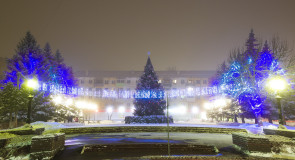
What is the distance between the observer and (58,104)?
30.2 meters

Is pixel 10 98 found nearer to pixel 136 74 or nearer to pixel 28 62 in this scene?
pixel 28 62

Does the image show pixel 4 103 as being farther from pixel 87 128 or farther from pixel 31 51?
pixel 31 51

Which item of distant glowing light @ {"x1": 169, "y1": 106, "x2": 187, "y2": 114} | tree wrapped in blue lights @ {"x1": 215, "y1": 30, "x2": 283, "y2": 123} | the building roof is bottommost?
distant glowing light @ {"x1": 169, "y1": 106, "x2": 187, "y2": 114}

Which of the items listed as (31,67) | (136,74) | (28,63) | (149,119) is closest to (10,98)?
(31,67)

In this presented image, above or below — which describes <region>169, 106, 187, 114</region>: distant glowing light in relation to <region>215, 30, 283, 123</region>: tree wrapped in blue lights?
below

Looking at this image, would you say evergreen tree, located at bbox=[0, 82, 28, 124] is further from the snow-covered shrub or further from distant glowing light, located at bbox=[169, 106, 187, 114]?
distant glowing light, located at bbox=[169, 106, 187, 114]

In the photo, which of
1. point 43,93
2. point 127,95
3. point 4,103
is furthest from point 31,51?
point 127,95

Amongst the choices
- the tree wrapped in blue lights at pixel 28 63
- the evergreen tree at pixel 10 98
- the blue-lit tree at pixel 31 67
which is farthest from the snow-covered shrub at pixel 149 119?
the tree wrapped in blue lights at pixel 28 63

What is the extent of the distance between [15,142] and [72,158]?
8.49 feet

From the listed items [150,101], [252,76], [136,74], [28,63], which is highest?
[136,74]

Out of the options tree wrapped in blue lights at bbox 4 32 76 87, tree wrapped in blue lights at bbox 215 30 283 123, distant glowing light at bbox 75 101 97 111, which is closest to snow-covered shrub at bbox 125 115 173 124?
tree wrapped in blue lights at bbox 215 30 283 123

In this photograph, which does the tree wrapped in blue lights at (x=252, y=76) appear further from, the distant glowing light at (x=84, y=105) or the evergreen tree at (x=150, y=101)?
the distant glowing light at (x=84, y=105)

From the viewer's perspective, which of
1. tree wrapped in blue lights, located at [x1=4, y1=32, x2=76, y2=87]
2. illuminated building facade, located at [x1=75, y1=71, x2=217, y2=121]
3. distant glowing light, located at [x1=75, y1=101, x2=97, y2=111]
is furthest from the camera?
illuminated building facade, located at [x1=75, y1=71, x2=217, y2=121]

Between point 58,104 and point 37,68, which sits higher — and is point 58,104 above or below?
below
